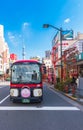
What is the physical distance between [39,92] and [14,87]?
1515 mm

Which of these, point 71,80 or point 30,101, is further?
point 71,80

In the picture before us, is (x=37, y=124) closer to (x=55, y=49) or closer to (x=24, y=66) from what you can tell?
(x=24, y=66)

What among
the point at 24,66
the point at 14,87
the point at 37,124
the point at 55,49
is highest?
the point at 55,49

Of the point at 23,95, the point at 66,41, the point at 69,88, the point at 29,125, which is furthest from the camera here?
the point at 66,41

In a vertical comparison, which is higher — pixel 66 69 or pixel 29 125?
pixel 66 69

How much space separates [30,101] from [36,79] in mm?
1372

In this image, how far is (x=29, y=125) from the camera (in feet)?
30.6

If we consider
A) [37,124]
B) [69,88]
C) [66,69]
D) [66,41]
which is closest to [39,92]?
[37,124]

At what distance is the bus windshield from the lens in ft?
51.5

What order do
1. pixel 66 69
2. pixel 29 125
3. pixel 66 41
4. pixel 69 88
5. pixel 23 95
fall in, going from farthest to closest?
pixel 66 41, pixel 66 69, pixel 69 88, pixel 23 95, pixel 29 125

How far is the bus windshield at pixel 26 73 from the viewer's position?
15.7 meters

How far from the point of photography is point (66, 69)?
32.4m

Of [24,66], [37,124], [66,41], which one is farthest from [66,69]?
[66,41]

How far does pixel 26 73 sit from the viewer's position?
15891 mm
